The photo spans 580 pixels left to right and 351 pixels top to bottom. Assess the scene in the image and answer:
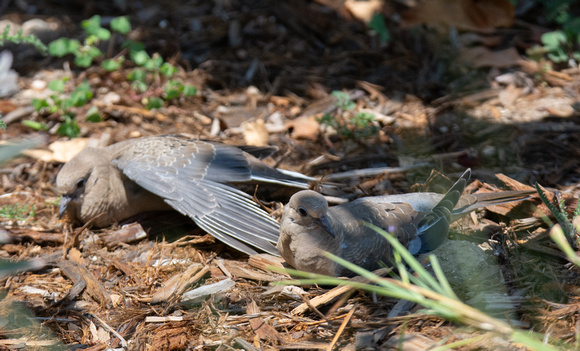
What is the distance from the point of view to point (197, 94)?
6031 millimetres

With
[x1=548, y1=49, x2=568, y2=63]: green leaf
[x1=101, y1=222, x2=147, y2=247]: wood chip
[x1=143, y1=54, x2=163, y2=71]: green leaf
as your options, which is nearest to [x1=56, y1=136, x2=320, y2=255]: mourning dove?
[x1=101, y1=222, x2=147, y2=247]: wood chip

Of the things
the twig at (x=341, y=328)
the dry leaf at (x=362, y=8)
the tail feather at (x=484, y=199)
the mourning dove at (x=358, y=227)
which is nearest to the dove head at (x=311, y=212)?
the mourning dove at (x=358, y=227)

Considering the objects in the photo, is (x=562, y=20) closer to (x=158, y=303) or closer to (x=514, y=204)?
(x=514, y=204)

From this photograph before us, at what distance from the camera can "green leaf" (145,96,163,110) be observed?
5.66 metres

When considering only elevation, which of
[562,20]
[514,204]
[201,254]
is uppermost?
[562,20]

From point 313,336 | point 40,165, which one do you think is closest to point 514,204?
point 313,336

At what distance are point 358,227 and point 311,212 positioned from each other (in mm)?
370

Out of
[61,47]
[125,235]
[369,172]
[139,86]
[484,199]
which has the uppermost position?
[61,47]

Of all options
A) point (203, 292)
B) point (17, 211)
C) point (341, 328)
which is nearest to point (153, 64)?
point (17, 211)

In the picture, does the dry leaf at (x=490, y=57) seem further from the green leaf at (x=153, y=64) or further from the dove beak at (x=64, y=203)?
the dove beak at (x=64, y=203)

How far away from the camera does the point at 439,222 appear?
3605 mm

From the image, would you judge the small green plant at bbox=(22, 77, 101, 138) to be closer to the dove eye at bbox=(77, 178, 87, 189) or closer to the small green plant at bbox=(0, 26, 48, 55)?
the dove eye at bbox=(77, 178, 87, 189)

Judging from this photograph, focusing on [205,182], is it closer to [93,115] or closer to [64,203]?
[64,203]

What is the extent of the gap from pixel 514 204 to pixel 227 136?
2.75 m
